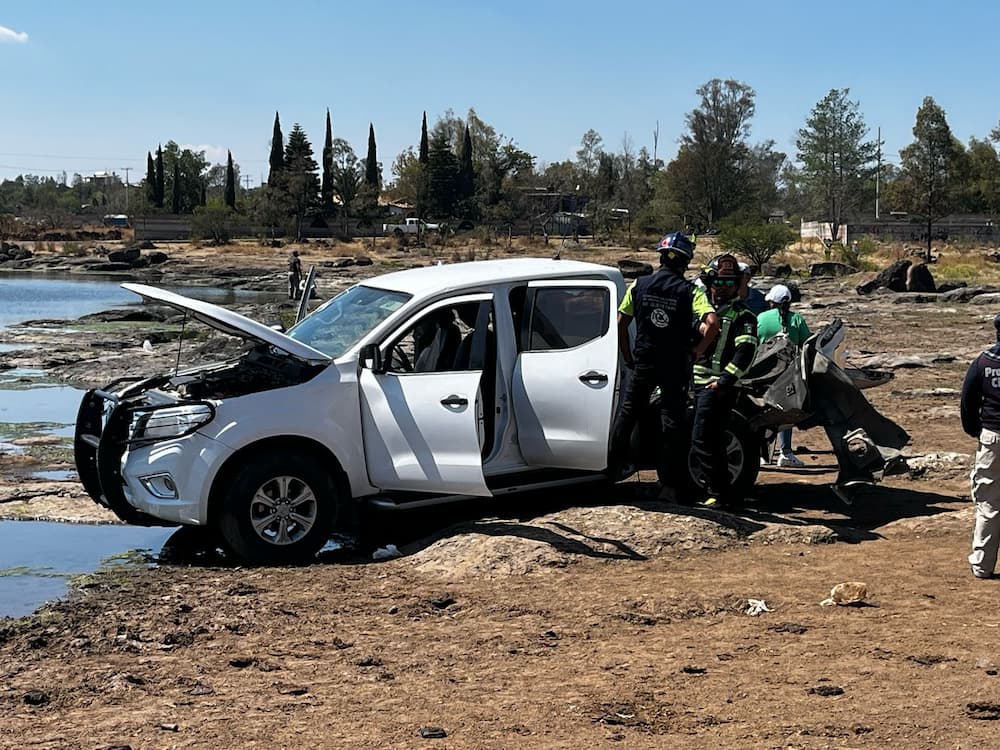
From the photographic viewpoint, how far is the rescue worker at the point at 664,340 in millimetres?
8781

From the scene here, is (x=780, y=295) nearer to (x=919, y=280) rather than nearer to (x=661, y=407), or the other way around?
(x=661, y=407)

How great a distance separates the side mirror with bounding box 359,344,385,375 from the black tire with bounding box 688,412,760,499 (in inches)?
111

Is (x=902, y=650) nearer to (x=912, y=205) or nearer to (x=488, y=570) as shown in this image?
(x=488, y=570)

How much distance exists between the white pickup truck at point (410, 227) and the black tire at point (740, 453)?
7364 cm

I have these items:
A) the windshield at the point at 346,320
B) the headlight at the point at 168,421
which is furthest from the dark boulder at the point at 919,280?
the headlight at the point at 168,421

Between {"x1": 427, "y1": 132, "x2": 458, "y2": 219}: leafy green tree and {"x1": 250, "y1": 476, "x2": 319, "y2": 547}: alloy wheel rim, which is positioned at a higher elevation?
{"x1": 427, "y1": 132, "x2": 458, "y2": 219}: leafy green tree

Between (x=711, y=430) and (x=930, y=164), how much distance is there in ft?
190

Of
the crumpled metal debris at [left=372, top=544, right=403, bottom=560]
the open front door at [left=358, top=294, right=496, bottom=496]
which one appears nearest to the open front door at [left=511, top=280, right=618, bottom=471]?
the open front door at [left=358, top=294, right=496, bottom=496]

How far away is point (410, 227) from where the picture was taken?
94062 millimetres

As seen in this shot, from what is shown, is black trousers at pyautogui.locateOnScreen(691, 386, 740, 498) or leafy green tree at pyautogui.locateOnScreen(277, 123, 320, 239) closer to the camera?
black trousers at pyautogui.locateOnScreen(691, 386, 740, 498)

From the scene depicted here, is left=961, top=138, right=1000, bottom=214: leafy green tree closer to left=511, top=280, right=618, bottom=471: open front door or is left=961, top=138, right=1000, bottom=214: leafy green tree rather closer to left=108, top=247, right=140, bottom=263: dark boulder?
left=108, top=247, right=140, bottom=263: dark boulder

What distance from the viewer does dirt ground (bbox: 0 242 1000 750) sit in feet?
16.3

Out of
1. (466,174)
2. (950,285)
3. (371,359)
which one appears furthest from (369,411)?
(466,174)

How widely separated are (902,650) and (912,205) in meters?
62.1
